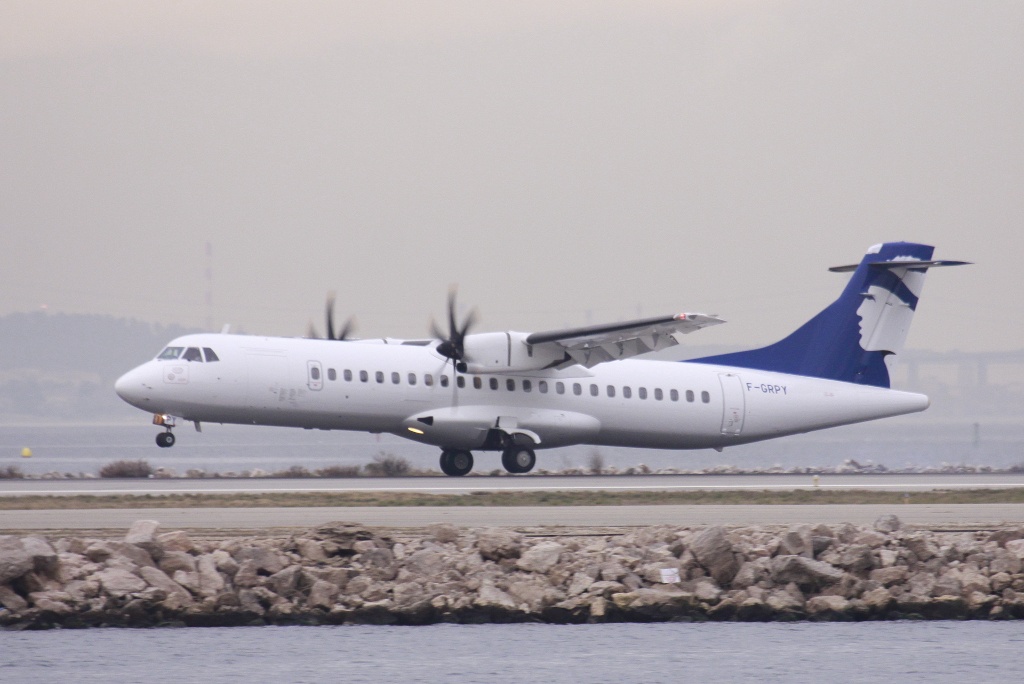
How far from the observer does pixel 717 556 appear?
1628 cm

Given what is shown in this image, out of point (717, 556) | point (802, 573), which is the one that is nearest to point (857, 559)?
point (802, 573)

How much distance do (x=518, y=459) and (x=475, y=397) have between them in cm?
197

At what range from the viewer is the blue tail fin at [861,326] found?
33.6 meters

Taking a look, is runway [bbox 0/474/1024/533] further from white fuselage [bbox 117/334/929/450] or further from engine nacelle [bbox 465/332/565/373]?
engine nacelle [bbox 465/332/565/373]

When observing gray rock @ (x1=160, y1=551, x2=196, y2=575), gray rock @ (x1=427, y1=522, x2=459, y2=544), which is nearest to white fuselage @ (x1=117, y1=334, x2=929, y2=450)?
gray rock @ (x1=427, y1=522, x2=459, y2=544)

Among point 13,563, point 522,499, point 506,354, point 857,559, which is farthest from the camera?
point 506,354

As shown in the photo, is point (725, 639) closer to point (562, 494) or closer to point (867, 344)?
point (562, 494)

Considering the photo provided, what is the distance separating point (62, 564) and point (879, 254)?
24589 mm

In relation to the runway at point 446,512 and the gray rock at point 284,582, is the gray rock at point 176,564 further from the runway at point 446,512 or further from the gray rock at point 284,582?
the runway at point 446,512

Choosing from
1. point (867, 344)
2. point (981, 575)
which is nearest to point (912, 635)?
point (981, 575)

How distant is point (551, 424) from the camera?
31422 millimetres

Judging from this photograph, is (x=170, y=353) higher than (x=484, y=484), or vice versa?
(x=170, y=353)

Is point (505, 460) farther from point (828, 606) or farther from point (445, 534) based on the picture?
point (828, 606)

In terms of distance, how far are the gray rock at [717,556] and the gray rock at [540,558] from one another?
1.86 metres
